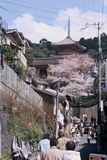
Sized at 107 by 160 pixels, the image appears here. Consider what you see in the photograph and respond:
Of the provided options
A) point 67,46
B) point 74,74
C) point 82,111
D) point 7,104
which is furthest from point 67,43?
point 7,104

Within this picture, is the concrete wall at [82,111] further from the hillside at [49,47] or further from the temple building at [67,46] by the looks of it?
the temple building at [67,46]

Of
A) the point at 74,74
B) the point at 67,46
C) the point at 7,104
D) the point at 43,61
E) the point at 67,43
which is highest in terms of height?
the point at 67,43

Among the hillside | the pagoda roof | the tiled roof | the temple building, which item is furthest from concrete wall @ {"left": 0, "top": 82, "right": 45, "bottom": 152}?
the temple building

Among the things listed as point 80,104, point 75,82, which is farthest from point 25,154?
point 80,104

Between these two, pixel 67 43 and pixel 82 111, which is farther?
pixel 67 43

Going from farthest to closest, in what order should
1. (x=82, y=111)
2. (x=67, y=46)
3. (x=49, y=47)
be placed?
1. (x=49, y=47)
2. (x=67, y=46)
3. (x=82, y=111)

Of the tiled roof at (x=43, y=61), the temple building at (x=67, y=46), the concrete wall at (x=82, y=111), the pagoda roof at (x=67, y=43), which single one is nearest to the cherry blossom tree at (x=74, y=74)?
the tiled roof at (x=43, y=61)

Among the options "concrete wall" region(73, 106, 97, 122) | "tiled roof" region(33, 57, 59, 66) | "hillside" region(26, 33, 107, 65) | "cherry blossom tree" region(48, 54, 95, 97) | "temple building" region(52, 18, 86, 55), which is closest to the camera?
"cherry blossom tree" region(48, 54, 95, 97)

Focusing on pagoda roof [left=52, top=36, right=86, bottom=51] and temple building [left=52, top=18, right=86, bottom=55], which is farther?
temple building [left=52, top=18, right=86, bottom=55]

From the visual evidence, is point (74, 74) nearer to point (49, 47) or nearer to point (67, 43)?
point (67, 43)

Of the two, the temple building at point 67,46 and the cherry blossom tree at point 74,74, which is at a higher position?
the temple building at point 67,46

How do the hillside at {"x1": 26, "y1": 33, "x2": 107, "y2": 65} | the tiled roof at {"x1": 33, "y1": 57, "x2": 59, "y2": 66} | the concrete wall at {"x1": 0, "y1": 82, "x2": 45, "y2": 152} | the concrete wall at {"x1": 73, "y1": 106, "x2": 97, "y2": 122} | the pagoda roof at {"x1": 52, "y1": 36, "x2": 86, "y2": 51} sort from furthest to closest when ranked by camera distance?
the hillside at {"x1": 26, "y1": 33, "x2": 107, "y2": 65} < the pagoda roof at {"x1": 52, "y1": 36, "x2": 86, "y2": 51} < the concrete wall at {"x1": 73, "y1": 106, "x2": 97, "y2": 122} < the tiled roof at {"x1": 33, "y1": 57, "x2": 59, "y2": 66} < the concrete wall at {"x1": 0, "y1": 82, "x2": 45, "y2": 152}

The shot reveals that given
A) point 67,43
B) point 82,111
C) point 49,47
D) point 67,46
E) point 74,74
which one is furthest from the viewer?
point 49,47

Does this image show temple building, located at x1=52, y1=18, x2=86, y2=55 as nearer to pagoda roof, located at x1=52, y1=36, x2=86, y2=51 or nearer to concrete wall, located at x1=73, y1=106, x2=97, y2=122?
pagoda roof, located at x1=52, y1=36, x2=86, y2=51
